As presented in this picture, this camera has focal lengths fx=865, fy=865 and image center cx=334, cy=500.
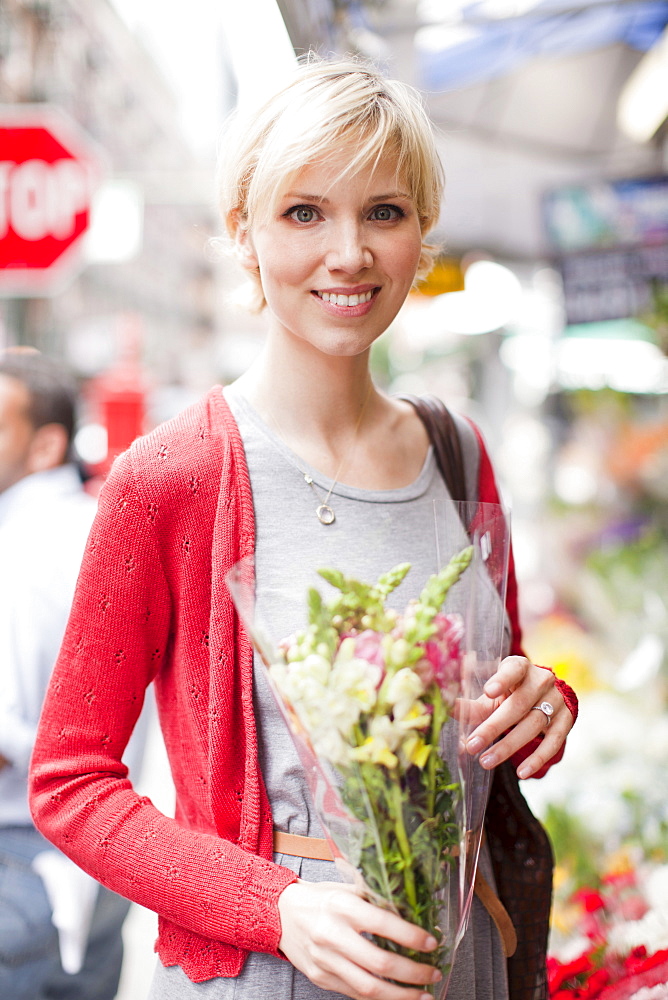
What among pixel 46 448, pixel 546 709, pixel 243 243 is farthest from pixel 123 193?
pixel 546 709

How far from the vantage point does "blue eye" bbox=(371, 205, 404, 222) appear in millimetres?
1282

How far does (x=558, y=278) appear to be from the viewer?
6.83 meters

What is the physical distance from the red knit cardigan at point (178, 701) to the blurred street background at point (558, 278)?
0.55m

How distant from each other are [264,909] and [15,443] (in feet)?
7.56

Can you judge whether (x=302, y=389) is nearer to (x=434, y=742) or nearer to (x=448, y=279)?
(x=434, y=742)

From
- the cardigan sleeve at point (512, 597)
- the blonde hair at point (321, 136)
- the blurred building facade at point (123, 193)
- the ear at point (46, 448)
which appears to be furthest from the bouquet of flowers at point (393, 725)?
the ear at point (46, 448)

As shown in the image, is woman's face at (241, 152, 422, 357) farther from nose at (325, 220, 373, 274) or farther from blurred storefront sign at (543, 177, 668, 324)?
blurred storefront sign at (543, 177, 668, 324)

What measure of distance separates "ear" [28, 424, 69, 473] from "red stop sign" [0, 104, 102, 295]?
3.22ft

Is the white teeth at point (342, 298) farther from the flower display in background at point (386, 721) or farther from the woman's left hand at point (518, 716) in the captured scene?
the woman's left hand at point (518, 716)

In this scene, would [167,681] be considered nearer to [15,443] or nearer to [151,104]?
[15,443]

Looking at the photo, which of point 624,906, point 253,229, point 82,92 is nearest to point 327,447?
point 253,229

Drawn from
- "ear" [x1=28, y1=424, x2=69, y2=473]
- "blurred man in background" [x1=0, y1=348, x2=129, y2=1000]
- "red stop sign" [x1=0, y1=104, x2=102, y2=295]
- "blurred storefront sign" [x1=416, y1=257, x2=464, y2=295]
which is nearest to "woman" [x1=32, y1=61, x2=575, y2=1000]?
"blurred man in background" [x1=0, y1=348, x2=129, y2=1000]

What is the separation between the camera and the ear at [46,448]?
308 centimetres

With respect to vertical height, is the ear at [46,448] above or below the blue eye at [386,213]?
below
